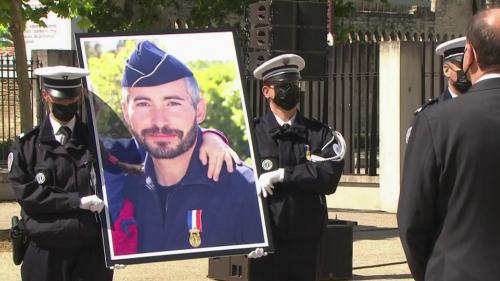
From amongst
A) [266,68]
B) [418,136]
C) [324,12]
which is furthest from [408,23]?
[418,136]

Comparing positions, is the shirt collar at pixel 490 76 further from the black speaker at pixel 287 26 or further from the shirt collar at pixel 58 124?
the black speaker at pixel 287 26

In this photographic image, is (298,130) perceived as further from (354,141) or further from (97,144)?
(354,141)

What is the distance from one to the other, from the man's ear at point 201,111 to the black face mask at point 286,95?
48 cm

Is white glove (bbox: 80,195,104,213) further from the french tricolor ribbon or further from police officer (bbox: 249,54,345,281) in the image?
police officer (bbox: 249,54,345,281)

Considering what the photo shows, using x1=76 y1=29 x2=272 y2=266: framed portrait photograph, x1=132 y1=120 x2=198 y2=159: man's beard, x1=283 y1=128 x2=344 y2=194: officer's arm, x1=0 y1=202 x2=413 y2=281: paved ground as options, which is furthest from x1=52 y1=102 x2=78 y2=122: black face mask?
x1=0 y1=202 x2=413 y2=281: paved ground

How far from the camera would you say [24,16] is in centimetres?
1252

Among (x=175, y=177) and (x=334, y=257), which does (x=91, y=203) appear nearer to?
(x=175, y=177)

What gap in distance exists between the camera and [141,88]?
229 inches

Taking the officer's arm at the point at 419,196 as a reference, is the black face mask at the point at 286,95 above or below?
above

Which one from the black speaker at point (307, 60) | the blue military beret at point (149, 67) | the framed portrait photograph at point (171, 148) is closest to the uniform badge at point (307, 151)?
the framed portrait photograph at point (171, 148)

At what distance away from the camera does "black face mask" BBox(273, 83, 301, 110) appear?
6133mm

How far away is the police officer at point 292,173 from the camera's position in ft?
19.6

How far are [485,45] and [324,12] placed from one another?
7765 mm

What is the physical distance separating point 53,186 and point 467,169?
2.83 meters
